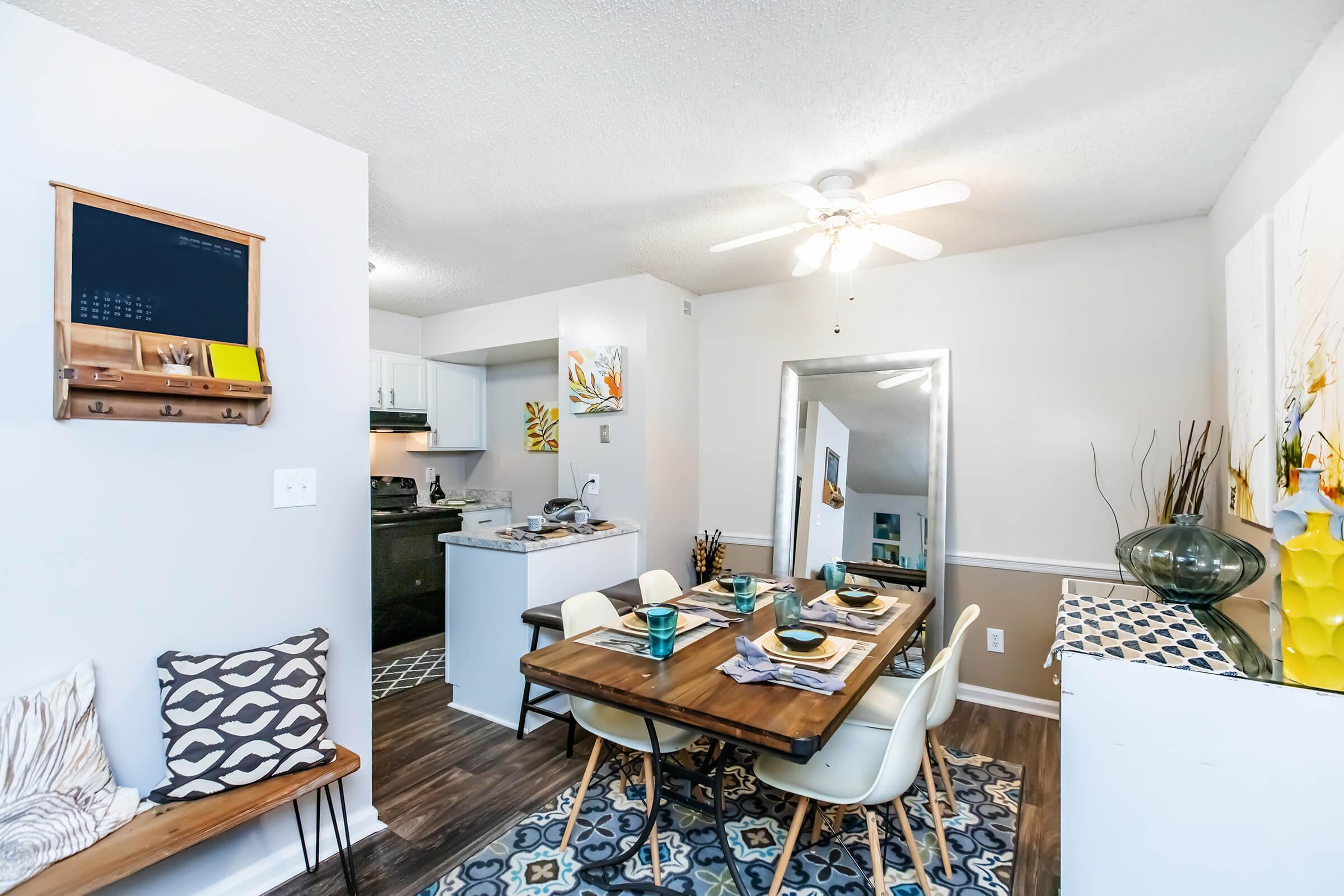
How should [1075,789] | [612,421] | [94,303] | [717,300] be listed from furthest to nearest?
[717,300], [612,421], [94,303], [1075,789]

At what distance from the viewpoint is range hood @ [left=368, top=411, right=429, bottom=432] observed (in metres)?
4.51

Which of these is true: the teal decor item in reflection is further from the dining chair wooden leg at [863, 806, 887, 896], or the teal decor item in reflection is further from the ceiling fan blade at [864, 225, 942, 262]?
the ceiling fan blade at [864, 225, 942, 262]

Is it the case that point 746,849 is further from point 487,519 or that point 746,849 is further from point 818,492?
point 487,519

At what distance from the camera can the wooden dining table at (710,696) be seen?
1.38 metres

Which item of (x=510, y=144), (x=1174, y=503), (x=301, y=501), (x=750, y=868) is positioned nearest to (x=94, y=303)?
(x=301, y=501)

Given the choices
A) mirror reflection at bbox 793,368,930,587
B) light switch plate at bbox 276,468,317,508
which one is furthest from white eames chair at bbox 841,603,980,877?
light switch plate at bbox 276,468,317,508

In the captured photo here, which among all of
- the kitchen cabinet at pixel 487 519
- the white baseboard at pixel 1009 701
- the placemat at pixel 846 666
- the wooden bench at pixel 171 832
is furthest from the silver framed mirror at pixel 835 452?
the wooden bench at pixel 171 832

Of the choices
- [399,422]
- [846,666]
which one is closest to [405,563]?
[399,422]

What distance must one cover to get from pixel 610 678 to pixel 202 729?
3.69 ft

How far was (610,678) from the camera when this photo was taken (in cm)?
163

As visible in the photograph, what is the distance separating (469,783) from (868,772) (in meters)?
1.67

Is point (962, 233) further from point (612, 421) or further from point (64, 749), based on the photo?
point (64, 749)

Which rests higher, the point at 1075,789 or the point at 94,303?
the point at 94,303

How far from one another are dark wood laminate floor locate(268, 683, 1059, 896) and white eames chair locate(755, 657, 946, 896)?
0.62 metres
